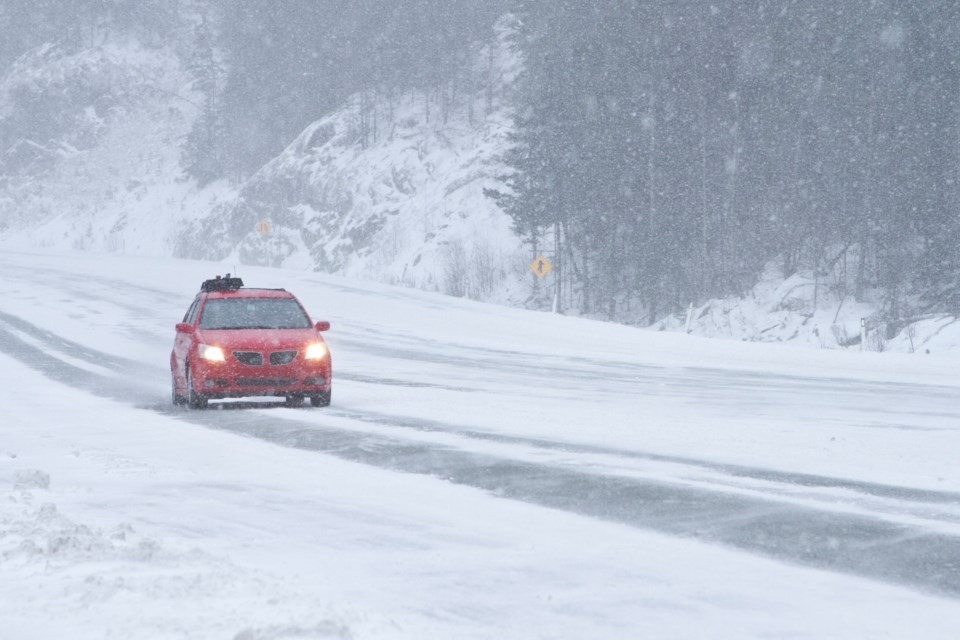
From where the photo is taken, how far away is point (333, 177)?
68.9 meters

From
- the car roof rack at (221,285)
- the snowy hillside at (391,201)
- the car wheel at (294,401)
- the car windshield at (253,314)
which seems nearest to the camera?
the car wheel at (294,401)

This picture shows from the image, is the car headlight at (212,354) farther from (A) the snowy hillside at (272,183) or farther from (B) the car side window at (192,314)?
(A) the snowy hillside at (272,183)

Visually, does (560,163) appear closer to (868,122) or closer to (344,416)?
(868,122)

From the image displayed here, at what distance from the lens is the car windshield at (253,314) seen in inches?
617

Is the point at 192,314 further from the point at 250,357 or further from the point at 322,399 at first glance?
the point at 322,399

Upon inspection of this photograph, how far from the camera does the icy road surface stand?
205 inches

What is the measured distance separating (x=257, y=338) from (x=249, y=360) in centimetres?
33

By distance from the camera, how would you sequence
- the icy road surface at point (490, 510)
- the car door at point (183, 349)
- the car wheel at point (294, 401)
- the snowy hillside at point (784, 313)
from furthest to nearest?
the snowy hillside at point (784, 313) → the car wheel at point (294, 401) → the car door at point (183, 349) → the icy road surface at point (490, 510)

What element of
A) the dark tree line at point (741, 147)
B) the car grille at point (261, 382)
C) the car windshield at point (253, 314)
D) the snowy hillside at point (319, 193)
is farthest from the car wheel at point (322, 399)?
the dark tree line at point (741, 147)

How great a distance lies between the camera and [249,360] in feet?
48.4

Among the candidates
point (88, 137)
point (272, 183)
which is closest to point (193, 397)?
point (272, 183)

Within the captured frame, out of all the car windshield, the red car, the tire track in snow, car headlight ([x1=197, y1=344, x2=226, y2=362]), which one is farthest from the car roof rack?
the tire track in snow

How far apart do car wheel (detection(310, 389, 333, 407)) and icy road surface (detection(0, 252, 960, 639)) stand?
369 millimetres

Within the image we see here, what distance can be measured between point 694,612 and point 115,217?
269 feet
